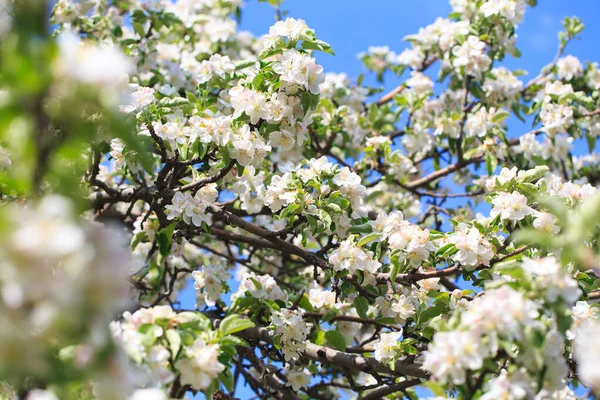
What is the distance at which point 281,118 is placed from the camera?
8.48 feet

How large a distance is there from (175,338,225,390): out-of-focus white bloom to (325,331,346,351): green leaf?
1.19 metres

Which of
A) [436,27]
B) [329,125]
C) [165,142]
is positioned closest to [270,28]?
[165,142]

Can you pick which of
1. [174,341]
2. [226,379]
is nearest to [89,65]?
[174,341]

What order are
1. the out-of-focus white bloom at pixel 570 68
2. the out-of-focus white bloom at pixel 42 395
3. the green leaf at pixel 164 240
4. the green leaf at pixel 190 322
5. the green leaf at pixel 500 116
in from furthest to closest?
the out-of-focus white bloom at pixel 570 68 → the green leaf at pixel 500 116 → the green leaf at pixel 164 240 → the green leaf at pixel 190 322 → the out-of-focus white bloom at pixel 42 395

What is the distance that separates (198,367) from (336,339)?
123 cm

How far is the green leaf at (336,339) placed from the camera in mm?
2732

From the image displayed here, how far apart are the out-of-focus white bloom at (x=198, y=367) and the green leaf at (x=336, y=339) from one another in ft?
3.91

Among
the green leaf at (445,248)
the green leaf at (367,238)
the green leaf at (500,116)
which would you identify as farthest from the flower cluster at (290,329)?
the green leaf at (500,116)

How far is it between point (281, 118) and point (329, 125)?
63.8 inches

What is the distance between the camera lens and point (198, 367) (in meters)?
1.59

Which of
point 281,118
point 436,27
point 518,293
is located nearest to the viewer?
point 518,293

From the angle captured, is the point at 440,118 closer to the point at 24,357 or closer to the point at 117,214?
the point at 117,214

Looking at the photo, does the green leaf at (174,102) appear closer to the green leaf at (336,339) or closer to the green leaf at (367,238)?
the green leaf at (367,238)

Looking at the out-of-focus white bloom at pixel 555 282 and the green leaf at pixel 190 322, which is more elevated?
the out-of-focus white bloom at pixel 555 282
